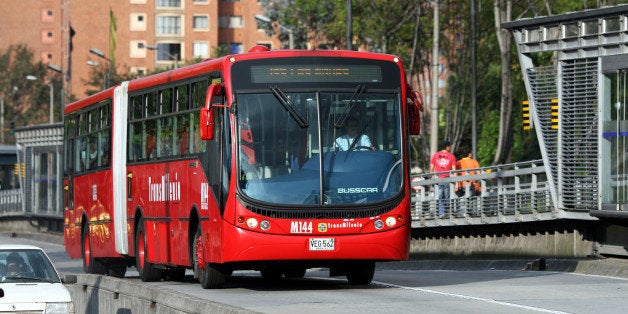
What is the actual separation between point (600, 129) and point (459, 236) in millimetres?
13089

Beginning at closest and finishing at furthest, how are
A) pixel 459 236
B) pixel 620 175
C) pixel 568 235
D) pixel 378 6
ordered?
pixel 620 175 → pixel 568 235 → pixel 459 236 → pixel 378 6

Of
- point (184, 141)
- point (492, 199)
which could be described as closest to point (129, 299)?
point (184, 141)

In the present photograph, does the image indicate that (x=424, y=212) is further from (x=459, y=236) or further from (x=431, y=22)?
(x=431, y=22)

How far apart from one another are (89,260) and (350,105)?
36.0 ft

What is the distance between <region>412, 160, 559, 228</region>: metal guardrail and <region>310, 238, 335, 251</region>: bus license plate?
1215cm

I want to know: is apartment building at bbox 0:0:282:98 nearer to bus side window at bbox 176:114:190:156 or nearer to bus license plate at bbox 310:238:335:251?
bus side window at bbox 176:114:190:156

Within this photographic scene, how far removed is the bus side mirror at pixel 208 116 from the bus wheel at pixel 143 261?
16.8 ft

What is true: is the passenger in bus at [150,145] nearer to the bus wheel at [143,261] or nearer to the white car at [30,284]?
the bus wheel at [143,261]

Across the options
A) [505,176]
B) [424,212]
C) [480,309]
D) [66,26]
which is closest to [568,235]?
[505,176]

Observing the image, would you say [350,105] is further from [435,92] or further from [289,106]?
[435,92]

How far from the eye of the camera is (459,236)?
130ft

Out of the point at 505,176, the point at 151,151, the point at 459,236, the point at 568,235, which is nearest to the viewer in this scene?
the point at 151,151

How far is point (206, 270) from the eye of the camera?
67.4ft

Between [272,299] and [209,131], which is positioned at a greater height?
[209,131]
